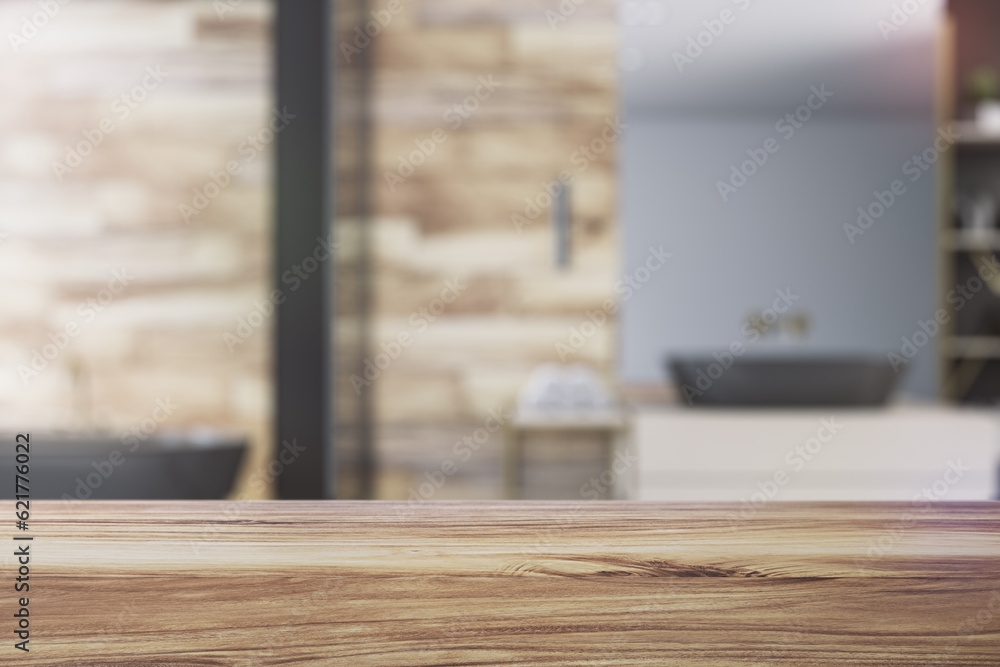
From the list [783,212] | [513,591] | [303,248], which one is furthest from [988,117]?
[513,591]

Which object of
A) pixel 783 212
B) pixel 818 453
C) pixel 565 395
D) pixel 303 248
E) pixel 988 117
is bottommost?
pixel 818 453

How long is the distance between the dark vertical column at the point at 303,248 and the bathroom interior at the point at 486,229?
2.05 ft

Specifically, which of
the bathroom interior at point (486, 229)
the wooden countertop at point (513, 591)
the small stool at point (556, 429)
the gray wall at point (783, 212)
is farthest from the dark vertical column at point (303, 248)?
the gray wall at point (783, 212)

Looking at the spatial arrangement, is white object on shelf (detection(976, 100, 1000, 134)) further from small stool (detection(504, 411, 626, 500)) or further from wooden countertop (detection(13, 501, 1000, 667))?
wooden countertop (detection(13, 501, 1000, 667))

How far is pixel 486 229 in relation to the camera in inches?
110

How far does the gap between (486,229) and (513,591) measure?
2244 mm

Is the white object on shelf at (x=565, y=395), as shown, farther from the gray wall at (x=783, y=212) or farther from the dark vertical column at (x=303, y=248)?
the dark vertical column at (x=303, y=248)

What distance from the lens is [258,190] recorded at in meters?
2.81

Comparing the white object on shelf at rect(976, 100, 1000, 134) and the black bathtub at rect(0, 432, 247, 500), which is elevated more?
the white object on shelf at rect(976, 100, 1000, 134)

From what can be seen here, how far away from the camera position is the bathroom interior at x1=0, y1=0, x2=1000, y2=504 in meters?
2.77

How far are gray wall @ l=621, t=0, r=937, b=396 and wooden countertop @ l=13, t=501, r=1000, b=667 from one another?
237 cm

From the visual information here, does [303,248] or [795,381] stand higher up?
[303,248]

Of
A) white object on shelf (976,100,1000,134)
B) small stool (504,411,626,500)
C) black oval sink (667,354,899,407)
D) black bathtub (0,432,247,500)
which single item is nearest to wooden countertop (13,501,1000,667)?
black bathtub (0,432,247,500)

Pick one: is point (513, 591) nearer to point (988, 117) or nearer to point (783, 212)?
point (783, 212)
